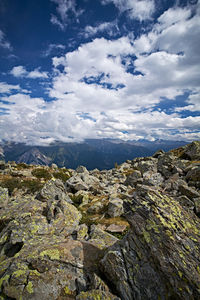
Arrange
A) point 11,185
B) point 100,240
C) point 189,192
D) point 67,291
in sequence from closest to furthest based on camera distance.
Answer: point 67,291
point 100,240
point 189,192
point 11,185

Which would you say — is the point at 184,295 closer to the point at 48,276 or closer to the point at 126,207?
the point at 126,207

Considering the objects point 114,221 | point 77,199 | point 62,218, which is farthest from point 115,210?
point 77,199

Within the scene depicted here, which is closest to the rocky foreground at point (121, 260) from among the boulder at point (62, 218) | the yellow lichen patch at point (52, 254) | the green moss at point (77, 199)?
the yellow lichen patch at point (52, 254)

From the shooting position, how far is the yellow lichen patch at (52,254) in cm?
814

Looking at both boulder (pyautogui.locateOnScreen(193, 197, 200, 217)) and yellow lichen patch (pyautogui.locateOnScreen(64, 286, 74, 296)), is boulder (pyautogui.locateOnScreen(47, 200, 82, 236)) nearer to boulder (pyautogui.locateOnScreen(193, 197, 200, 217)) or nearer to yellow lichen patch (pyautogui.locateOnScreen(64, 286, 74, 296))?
yellow lichen patch (pyautogui.locateOnScreen(64, 286, 74, 296))

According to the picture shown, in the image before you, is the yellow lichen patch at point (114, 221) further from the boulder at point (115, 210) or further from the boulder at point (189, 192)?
the boulder at point (189, 192)

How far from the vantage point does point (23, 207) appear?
46.6 ft

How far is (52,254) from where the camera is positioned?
8.30 meters

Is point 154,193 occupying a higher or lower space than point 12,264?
higher

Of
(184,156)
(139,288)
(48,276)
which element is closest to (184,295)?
(139,288)

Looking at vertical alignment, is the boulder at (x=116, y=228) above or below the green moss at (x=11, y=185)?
above

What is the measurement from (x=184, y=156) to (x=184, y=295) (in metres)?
50.2

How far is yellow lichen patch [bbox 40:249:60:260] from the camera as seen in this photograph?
814 centimetres

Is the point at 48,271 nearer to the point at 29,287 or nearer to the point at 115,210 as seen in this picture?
the point at 29,287
